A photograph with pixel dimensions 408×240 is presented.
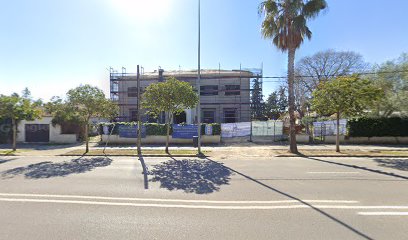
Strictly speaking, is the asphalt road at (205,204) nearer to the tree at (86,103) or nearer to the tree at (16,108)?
the tree at (86,103)

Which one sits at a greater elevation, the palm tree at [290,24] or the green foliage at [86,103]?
the palm tree at [290,24]

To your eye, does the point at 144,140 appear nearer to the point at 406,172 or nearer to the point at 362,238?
the point at 406,172

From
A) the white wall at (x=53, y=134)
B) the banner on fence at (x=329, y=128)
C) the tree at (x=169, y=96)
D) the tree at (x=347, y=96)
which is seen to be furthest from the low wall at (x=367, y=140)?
the white wall at (x=53, y=134)

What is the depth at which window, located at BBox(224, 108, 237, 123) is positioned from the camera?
3778cm

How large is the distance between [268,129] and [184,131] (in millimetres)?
7509

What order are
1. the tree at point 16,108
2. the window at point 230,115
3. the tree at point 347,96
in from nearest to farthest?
the tree at point 347,96
the tree at point 16,108
the window at point 230,115

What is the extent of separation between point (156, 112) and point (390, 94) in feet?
58.3

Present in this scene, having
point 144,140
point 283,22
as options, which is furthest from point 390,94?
point 144,140

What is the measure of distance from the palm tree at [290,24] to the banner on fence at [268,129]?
23.0 ft

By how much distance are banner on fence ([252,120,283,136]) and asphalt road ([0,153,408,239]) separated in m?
13.4

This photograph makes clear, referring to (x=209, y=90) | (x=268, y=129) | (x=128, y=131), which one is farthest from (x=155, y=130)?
(x=209, y=90)

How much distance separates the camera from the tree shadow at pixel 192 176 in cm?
846

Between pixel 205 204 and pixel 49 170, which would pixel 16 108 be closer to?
pixel 49 170

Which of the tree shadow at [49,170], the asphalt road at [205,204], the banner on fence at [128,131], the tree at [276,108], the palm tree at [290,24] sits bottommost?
the tree shadow at [49,170]
